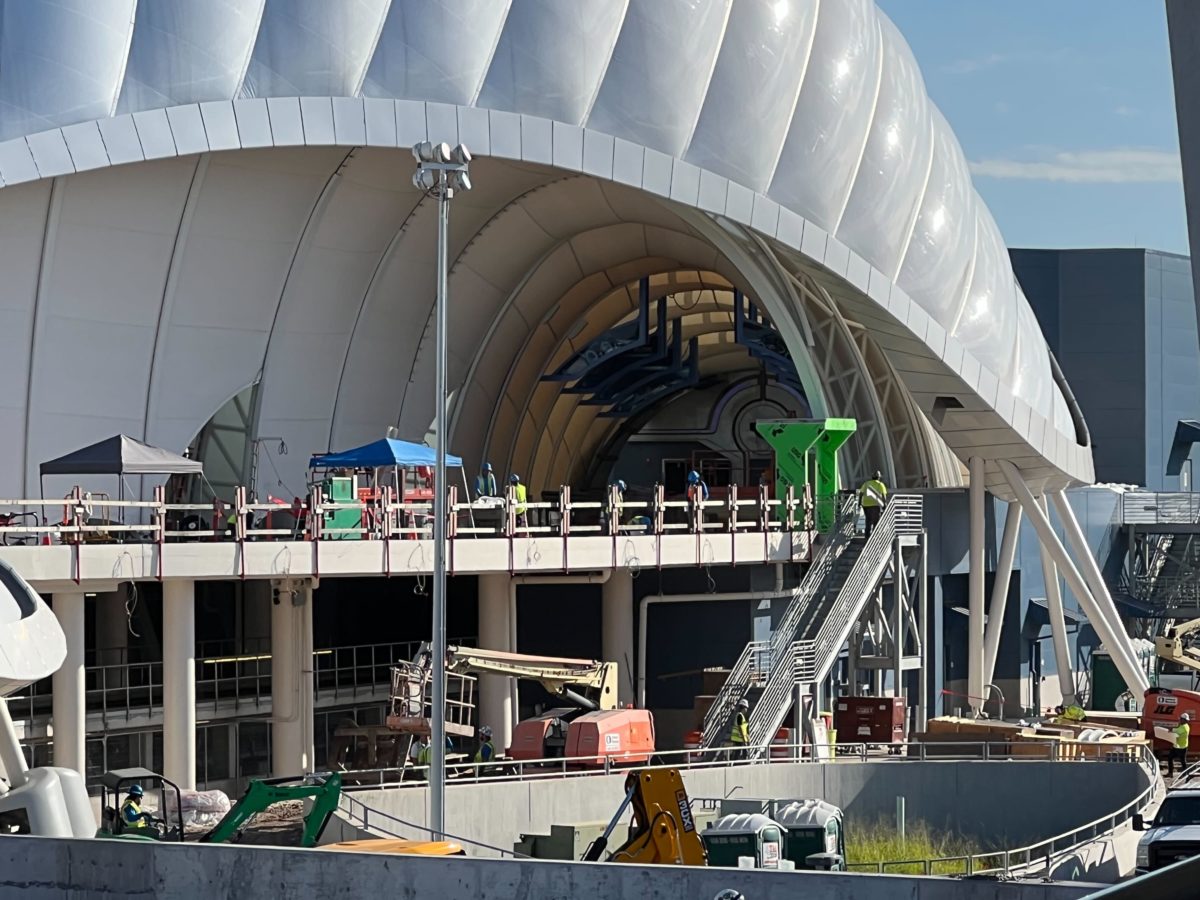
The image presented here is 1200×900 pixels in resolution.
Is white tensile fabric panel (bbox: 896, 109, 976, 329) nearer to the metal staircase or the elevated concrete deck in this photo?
the metal staircase

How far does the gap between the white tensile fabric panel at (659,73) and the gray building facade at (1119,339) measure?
33482 mm

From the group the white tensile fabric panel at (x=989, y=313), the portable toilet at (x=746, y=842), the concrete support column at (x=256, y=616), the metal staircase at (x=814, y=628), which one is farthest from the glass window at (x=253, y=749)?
the white tensile fabric panel at (x=989, y=313)

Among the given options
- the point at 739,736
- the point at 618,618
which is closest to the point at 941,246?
the point at 618,618

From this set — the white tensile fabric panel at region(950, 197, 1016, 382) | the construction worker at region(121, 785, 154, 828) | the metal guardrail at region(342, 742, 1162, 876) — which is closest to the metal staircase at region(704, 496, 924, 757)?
the metal guardrail at region(342, 742, 1162, 876)

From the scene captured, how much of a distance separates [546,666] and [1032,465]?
1460cm

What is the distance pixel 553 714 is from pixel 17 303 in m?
12.1

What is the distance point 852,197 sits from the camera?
39.3 metres

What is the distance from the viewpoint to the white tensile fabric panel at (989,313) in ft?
137

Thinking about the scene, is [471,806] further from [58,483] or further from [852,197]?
[852,197]

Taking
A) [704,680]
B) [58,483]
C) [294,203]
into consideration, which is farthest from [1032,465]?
[58,483]

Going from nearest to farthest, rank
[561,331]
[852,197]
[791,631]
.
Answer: [791,631] < [852,197] < [561,331]

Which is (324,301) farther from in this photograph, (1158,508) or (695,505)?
(1158,508)

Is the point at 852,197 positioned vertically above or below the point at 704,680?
above

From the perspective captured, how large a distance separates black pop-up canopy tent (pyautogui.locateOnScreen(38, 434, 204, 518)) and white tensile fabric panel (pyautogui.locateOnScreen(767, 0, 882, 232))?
12.9 m
